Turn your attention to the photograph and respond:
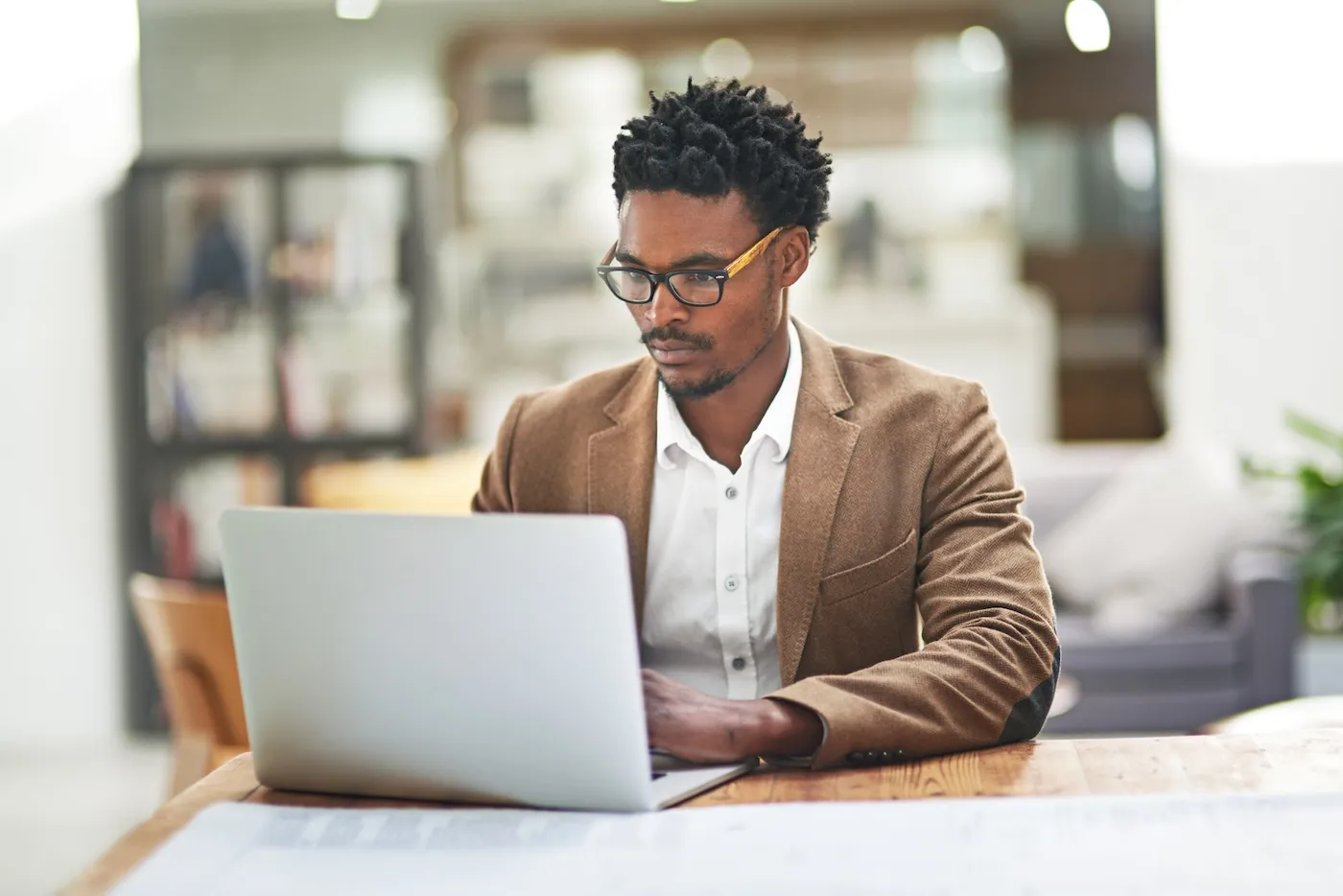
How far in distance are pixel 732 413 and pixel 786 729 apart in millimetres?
522

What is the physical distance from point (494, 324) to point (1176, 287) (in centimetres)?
337

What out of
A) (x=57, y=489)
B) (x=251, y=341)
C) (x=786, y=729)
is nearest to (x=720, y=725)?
(x=786, y=729)

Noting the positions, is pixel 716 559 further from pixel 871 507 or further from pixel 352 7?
pixel 352 7

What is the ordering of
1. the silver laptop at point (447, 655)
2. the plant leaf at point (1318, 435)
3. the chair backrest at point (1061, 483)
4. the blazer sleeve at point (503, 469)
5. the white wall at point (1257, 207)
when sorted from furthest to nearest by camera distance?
the white wall at point (1257, 207)
the chair backrest at point (1061, 483)
the plant leaf at point (1318, 435)
the blazer sleeve at point (503, 469)
the silver laptop at point (447, 655)

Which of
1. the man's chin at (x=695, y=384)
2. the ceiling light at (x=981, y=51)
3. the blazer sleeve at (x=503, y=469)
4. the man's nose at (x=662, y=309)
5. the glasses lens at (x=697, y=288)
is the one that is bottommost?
the blazer sleeve at (x=503, y=469)

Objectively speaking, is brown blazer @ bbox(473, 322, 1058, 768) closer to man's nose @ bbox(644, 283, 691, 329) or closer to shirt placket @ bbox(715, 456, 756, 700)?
shirt placket @ bbox(715, 456, 756, 700)

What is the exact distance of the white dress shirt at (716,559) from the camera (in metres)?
1.70

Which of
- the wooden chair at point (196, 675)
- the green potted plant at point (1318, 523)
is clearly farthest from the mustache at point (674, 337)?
the green potted plant at point (1318, 523)

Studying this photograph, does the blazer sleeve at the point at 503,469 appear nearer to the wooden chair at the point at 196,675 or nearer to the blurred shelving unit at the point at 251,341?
the wooden chair at the point at 196,675

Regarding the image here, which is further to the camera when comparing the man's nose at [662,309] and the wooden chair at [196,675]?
the wooden chair at [196,675]

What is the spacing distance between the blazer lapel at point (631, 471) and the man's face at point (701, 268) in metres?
0.09

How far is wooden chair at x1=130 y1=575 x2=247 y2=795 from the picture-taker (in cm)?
272

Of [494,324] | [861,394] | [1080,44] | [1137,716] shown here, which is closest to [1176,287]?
[1080,44]

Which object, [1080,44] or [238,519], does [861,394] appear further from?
[1080,44]
